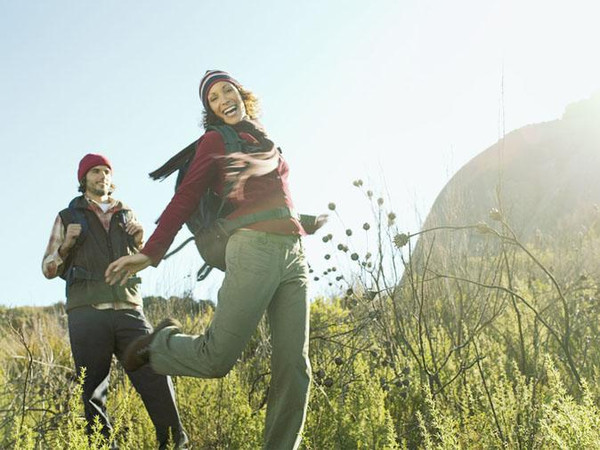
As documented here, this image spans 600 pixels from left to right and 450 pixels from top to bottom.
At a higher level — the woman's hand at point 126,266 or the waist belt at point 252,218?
the waist belt at point 252,218

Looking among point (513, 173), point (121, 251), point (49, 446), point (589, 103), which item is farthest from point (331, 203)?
point (589, 103)

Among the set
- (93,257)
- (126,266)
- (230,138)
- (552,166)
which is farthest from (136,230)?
(552,166)

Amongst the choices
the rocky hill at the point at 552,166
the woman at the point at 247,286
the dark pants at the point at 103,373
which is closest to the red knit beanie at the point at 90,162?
the dark pants at the point at 103,373

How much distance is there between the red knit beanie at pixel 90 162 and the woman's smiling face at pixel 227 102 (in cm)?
112

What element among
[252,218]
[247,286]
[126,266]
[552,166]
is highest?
[552,166]

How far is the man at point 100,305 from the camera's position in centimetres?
345

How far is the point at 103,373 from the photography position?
139 inches

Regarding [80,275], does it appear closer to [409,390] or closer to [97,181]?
[97,181]

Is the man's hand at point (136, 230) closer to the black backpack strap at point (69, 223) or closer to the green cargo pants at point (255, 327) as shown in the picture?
the black backpack strap at point (69, 223)

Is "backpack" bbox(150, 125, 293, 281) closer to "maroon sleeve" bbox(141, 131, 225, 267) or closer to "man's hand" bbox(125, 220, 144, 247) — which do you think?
"maroon sleeve" bbox(141, 131, 225, 267)

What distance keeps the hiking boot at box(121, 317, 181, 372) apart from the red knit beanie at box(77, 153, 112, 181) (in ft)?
4.50

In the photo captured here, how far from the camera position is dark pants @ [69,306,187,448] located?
11.3ft

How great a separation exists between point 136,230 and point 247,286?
1383 mm

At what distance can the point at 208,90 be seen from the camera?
3.04 m
